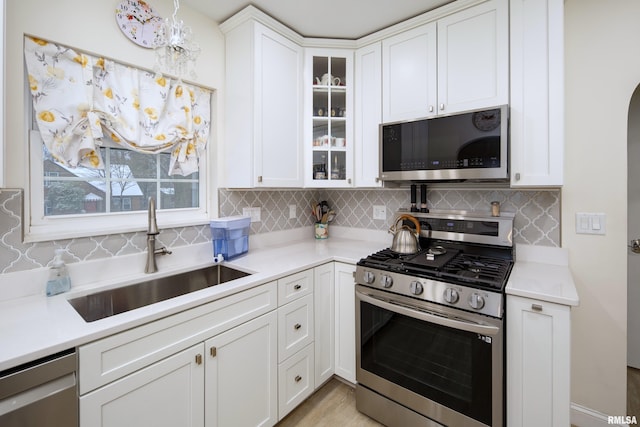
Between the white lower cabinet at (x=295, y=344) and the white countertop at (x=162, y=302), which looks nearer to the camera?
the white countertop at (x=162, y=302)

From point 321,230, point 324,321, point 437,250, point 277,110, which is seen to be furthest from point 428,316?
point 277,110

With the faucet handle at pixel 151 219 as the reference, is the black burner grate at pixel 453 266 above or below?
below

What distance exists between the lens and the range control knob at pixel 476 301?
1.37m

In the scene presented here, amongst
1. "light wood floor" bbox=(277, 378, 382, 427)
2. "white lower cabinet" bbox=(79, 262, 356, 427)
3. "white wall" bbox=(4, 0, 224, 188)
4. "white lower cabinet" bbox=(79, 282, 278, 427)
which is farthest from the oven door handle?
"white wall" bbox=(4, 0, 224, 188)

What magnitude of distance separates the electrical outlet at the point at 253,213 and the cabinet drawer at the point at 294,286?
706 mm

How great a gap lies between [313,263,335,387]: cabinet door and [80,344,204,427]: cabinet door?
2.63 feet

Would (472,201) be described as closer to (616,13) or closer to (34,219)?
(616,13)

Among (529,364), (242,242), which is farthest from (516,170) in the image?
(242,242)

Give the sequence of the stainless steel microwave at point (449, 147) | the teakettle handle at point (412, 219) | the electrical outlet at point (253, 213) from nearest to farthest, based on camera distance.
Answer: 1. the stainless steel microwave at point (449, 147)
2. the teakettle handle at point (412, 219)
3. the electrical outlet at point (253, 213)

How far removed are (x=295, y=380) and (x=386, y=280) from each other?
814mm

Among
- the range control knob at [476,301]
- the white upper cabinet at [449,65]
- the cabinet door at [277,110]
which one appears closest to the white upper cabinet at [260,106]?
the cabinet door at [277,110]

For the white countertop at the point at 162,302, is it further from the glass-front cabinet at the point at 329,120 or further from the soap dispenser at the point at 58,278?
the glass-front cabinet at the point at 329,120

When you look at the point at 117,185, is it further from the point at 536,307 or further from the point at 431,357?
the point at 536,307

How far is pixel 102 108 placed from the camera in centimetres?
150
